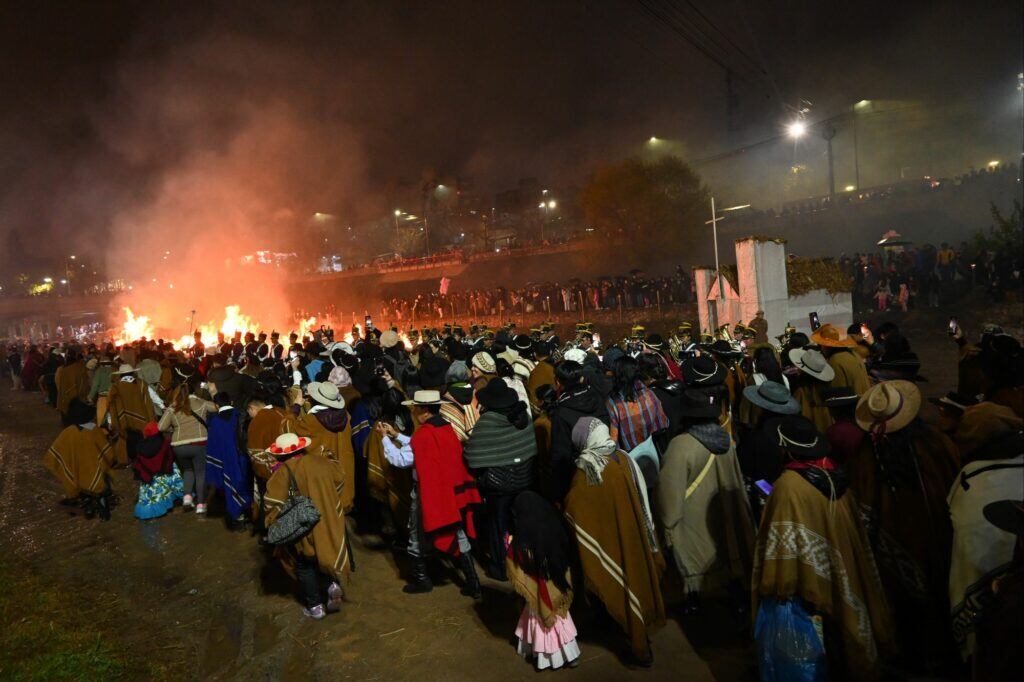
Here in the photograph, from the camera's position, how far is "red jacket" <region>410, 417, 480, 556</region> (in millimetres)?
4934

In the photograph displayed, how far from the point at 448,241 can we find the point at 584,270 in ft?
102

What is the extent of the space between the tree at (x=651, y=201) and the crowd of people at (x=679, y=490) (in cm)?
2873

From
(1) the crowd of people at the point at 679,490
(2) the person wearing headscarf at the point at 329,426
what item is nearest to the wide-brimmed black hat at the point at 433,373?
(1) the crowd of people at the point at 679,490

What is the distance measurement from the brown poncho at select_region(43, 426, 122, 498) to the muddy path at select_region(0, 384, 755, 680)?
2.27 feet

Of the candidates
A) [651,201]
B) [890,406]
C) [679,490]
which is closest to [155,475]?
[679,490]

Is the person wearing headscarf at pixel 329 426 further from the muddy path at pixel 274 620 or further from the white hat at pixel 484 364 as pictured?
the white hat at pixel 484 364

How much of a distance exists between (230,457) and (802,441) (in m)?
6.45

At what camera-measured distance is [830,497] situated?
301 cm

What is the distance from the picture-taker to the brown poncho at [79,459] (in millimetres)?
7922

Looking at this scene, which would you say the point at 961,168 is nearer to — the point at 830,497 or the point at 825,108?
the point at 825,108

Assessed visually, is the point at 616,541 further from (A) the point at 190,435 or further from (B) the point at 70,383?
(B) the point at 70,383

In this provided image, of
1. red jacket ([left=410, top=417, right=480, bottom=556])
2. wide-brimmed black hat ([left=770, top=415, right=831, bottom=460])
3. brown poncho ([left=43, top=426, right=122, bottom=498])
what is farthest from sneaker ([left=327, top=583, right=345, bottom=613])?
brown poncho ([left=43, top=426, right=122, bottom=498])

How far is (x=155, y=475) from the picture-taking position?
8172 millimetres

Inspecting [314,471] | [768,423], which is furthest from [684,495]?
[314,471]
